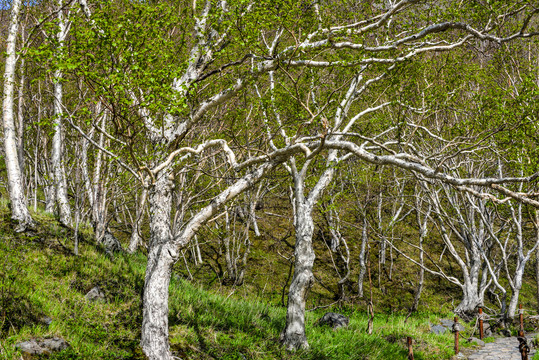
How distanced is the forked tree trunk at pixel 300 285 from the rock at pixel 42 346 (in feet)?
14.6

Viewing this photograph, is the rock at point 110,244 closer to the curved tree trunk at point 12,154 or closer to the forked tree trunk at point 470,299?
the curved tree trunk at point 12,154

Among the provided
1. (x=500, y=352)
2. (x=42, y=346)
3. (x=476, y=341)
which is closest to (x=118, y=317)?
(x=42, y=346)

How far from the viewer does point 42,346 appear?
17.1 feet

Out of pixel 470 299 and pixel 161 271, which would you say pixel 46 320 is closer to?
pixel 161 271

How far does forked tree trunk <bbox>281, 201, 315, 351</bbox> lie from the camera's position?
25.9ft

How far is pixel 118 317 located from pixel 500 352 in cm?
1001

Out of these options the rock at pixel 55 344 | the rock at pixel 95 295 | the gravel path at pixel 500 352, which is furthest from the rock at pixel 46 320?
the gravel path at pixel 500 352

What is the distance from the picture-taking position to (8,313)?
5.56m

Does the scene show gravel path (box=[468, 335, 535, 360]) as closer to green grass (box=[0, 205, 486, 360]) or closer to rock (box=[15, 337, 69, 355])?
green grass (box=[0, 205, 486, 360])

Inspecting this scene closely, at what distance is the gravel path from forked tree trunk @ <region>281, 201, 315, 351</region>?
511 centimetres

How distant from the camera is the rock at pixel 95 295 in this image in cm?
728

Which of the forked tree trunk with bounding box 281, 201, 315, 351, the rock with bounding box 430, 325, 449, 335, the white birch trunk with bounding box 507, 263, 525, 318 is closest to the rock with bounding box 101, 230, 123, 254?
the forked tree trunk with bounding box 281, 201, 315, 351

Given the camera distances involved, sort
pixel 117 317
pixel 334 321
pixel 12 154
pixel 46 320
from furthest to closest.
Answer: pixel 334 321
pixel 12 154
pixel 117 317
pixel 46 320

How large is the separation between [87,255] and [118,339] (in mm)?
3216
